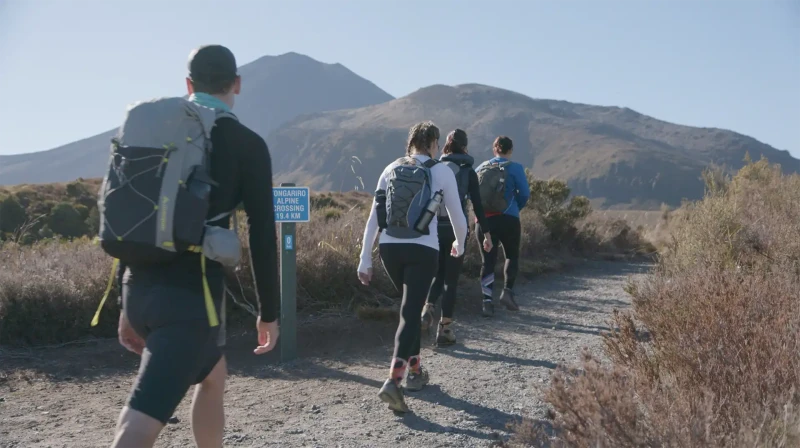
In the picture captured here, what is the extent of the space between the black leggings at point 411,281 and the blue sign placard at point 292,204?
62.5 inches

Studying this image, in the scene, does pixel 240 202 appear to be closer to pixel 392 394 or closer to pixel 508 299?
pixel 392 394

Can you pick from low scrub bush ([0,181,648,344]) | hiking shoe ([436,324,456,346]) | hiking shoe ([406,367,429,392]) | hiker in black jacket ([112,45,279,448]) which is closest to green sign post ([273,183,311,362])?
low scrub bush ([0,181,648,344])

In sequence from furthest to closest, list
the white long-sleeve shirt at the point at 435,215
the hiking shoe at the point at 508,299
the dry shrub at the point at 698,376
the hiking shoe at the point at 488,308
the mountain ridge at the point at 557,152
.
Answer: the mountain ridge at the point at 557,152
the hiking shoe at the point at 508,299
the hiking shoe at the point at 488,308
the white long-sleeve shirt at the point at 435,215
the dry shrub at the point at 698,376

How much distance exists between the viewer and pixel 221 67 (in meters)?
2.69

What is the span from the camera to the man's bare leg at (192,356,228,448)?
8.89 feet

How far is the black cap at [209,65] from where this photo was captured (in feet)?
8.80

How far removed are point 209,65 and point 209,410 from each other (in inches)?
52.0

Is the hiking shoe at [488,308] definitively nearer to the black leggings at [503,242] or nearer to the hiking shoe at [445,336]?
the black leggings at [503,242]

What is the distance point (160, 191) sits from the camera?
2.32m

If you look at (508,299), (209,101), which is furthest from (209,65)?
(508,299)

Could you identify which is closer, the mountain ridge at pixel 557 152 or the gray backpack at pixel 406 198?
the gray backpack at pixel 406 198

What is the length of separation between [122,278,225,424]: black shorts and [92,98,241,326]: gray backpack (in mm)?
71

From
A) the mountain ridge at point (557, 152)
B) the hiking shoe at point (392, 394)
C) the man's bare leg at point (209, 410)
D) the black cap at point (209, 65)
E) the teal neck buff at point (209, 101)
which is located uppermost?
the mountain ridge at point (557, 152)

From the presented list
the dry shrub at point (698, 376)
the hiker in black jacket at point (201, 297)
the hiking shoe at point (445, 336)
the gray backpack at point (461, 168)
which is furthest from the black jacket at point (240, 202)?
the hiking shoe at point (445, 336)
